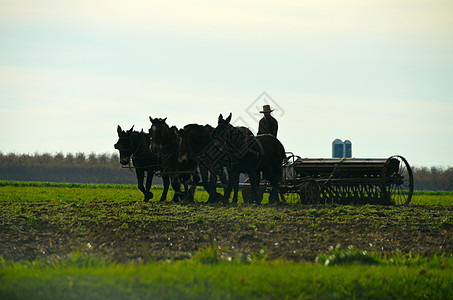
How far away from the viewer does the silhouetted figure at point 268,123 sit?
66.3 ft

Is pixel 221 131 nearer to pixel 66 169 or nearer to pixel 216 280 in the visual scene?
pixel 216 280

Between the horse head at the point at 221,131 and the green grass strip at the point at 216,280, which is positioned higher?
the horse head at the point at 221,131

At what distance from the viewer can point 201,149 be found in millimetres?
18734

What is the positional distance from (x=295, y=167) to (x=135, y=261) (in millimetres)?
11882

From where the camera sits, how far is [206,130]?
18.8 m

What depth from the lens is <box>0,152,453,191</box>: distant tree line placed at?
223ft

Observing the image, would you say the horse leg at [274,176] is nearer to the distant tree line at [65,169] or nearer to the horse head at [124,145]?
the horse head at [124,145]

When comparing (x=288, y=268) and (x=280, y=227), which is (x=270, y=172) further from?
(x=288, y=268)

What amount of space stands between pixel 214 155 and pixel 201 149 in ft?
1.64

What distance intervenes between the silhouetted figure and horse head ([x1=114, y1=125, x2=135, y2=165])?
182 inches

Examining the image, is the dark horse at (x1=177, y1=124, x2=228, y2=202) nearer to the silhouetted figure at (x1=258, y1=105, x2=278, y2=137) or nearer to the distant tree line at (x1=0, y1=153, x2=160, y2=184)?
the silhouetted figure at (x1=258, y1=105, x2=278, y2=137)

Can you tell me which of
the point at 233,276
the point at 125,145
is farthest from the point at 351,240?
the point at 125,145

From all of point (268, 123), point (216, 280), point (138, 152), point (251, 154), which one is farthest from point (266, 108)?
point (216, 280)

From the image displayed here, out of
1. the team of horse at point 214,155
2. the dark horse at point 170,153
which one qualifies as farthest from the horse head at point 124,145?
the dark horse at point 170,153
